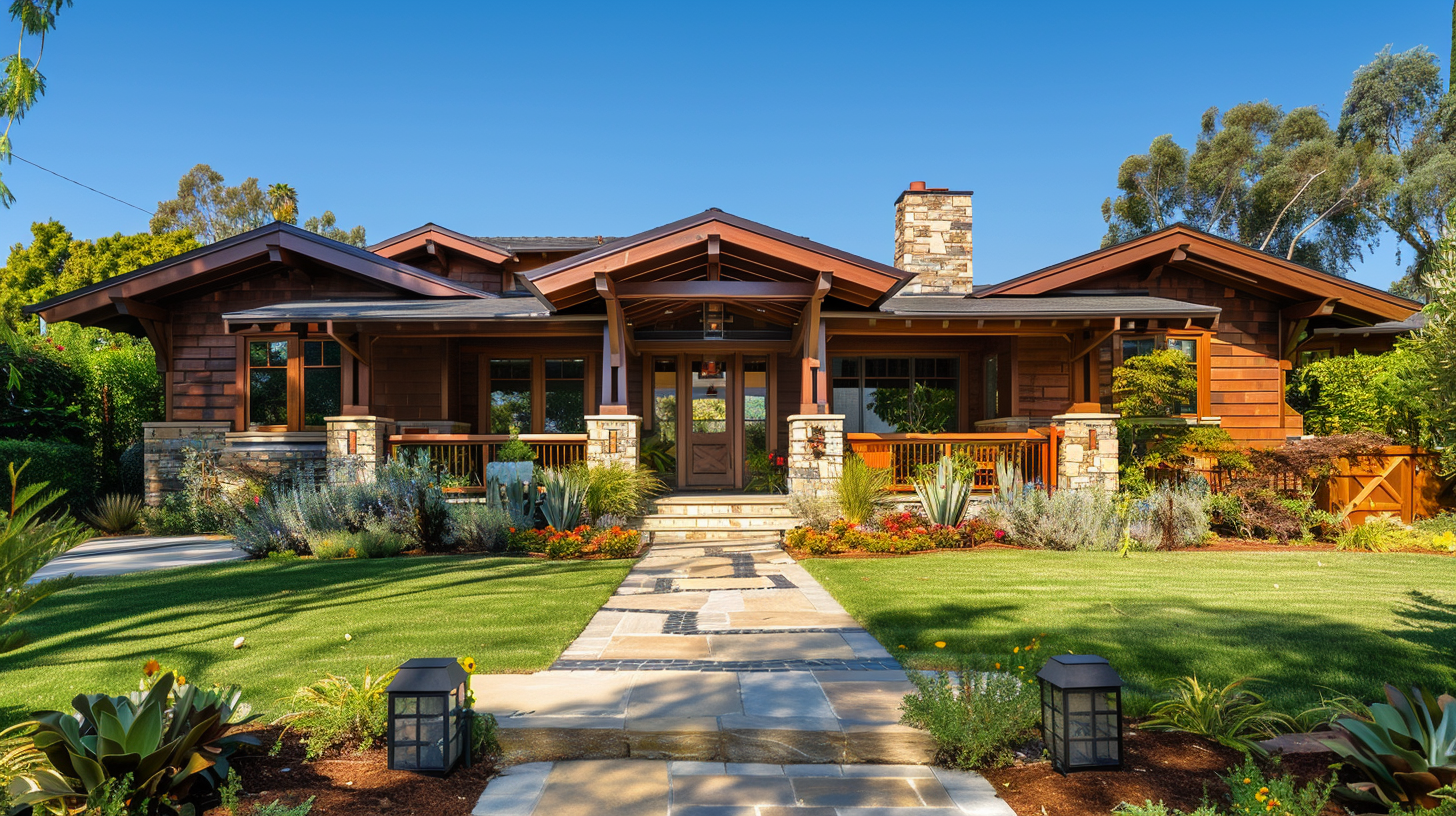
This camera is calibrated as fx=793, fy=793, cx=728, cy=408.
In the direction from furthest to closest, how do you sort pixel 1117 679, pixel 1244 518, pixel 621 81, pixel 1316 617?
Answer: pixel 621 81
pixel 1244 518
pixel 1316 617
pixel 1117 679

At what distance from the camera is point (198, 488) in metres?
12.2

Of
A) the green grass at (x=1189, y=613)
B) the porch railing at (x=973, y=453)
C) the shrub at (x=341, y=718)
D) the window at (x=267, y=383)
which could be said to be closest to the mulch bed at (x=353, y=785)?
the shrub at (x=341, y=718)

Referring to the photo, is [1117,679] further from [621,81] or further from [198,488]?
[621,81]

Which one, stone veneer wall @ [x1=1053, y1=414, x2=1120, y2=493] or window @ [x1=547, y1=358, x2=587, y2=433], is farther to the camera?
window @ [x1=547, y1=358, x2=587, y2=433]

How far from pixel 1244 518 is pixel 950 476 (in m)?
3.85

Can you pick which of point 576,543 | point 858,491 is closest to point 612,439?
point 576,543

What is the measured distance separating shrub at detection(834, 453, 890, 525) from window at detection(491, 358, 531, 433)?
637 cm

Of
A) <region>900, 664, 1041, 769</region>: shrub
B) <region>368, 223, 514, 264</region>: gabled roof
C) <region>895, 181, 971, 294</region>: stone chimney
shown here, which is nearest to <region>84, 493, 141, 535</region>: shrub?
<region>368, 223, 514, 264</region>: gabled roof

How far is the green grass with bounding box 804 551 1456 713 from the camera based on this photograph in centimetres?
443

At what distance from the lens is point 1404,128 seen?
96.2ft

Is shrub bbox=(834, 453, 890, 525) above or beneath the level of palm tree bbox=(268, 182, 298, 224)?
beneath

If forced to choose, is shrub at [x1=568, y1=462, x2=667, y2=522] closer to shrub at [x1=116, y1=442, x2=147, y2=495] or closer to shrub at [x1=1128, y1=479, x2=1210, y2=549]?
shrub at [x1=1128, y1=479, x2=1210, y2=549]

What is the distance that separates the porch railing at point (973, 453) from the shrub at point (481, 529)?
15.7 ft

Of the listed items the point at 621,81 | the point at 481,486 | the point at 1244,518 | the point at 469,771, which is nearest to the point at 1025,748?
the point at 469,771
